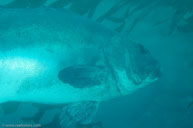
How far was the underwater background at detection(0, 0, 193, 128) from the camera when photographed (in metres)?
6.70

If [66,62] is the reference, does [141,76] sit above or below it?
above

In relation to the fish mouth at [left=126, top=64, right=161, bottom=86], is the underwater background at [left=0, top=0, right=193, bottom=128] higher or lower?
lower

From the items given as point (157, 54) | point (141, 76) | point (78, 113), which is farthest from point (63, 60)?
point (157, 54)

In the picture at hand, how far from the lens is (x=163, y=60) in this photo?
13.9 meters

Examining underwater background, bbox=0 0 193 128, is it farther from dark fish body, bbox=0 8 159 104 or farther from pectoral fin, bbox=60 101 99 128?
dark fish body, bbox=0 8 159 104

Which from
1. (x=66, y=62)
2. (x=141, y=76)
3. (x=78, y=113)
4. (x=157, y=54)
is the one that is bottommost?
(x=157, y=54)

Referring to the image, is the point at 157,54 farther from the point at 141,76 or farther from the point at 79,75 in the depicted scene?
the point at 79,75

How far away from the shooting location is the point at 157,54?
1347cm

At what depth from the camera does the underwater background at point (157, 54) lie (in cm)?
670

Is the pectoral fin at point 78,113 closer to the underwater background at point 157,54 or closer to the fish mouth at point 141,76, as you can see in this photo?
the fish mouth at point 141,76

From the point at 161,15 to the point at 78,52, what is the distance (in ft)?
24.5

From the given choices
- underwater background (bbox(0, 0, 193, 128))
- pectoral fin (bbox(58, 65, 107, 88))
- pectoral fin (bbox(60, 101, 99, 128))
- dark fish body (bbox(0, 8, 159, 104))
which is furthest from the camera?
underwater background (bbox(0, 0, 193, 128))

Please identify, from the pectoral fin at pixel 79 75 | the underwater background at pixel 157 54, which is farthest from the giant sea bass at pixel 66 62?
the underwater background at pixel 157 54

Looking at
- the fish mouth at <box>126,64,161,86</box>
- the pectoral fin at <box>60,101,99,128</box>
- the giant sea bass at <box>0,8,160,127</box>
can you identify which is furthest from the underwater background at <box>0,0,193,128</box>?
the fish mouth at <box>126,64,161,86</box>
